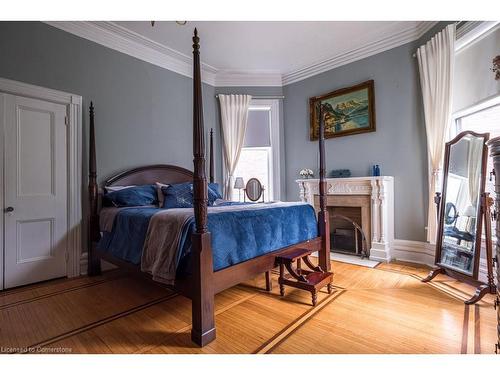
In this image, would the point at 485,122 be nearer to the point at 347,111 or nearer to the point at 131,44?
the point at 347,111

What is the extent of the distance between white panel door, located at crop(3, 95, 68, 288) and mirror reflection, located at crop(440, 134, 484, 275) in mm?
4407

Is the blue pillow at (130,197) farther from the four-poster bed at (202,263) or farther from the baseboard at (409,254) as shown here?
the baseboard at (409,254)

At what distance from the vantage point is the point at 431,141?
3.18 m

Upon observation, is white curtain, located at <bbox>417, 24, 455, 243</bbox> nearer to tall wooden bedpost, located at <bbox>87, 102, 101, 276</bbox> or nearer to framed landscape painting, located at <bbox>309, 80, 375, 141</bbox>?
framed landscape painting, located at <bbox>309, 80, 375, 141</bbox>

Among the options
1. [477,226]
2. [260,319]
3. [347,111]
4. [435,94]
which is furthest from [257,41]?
[260,319]

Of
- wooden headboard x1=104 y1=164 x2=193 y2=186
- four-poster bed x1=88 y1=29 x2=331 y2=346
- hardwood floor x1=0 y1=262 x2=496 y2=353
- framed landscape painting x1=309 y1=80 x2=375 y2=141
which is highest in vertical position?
framed landscape painting x1=309 y1=80 x2=375 y2=141

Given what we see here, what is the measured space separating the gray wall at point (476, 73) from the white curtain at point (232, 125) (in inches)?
121

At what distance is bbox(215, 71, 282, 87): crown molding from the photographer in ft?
15.7

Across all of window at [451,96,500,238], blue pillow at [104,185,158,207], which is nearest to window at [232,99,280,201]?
blue pillow at [104,185,158,207]

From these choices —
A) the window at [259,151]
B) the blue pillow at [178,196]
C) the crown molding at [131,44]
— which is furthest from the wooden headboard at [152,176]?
the crown molding at [131,44]

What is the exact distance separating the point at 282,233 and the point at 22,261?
2.83 m

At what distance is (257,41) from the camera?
383 centimetres

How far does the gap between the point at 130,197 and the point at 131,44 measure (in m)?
2.29
